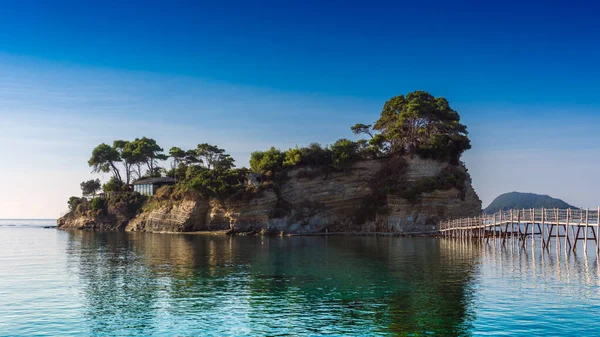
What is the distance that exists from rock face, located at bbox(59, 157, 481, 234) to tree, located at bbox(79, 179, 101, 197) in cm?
4216

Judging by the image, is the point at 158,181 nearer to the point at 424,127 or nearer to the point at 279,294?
the point at 424,127

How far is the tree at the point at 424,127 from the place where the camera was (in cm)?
9025

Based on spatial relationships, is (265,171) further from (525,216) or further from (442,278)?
(442,278)

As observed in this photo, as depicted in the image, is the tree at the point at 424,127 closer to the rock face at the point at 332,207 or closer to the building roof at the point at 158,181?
the rock face at the point at 332,207

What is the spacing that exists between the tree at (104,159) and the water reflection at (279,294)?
252 ft

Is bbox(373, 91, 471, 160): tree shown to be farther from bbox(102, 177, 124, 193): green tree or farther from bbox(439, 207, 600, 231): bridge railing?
bbox(102, 177, 124, 193): green tree

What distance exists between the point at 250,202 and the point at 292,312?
66133 millimetres

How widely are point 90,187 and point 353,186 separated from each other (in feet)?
234

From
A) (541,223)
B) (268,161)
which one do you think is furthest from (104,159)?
(541,223)

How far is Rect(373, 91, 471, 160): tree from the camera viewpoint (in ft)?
296

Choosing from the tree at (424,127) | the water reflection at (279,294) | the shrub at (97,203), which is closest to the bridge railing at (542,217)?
the water reflection at (279,294)

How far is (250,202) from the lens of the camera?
293 ft

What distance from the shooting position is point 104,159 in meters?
121

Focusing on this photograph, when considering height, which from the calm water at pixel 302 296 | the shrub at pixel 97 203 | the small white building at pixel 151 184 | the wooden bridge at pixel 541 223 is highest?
the small white building at pixel 151 184
